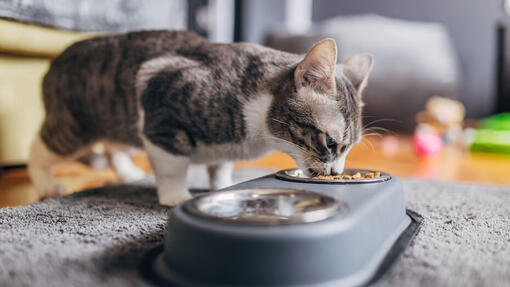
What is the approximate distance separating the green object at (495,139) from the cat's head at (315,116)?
2046 millimetres

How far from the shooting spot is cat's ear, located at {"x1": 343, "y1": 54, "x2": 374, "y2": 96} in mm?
1298

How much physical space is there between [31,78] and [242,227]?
5.56ft

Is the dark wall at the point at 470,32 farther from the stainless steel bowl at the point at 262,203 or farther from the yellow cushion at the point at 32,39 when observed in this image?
the stainless steel bowl at the point at 262,203

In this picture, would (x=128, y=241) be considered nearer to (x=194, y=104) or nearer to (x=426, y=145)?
(x=194, y=104)

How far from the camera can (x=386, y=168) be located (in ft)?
7.19

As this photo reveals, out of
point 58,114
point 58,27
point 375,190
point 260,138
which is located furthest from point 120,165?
point 375,190

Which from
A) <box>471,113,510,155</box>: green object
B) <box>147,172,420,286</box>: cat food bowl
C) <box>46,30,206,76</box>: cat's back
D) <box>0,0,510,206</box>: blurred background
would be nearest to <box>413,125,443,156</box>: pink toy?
<box>0,0,510,206</box>: blurred background

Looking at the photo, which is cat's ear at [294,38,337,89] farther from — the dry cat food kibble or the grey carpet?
the grey carpet

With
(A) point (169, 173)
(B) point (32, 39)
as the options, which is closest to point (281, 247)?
(A) point (169, 173)

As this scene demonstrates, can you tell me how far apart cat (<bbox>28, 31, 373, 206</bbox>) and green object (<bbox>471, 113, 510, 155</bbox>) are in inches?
75.7

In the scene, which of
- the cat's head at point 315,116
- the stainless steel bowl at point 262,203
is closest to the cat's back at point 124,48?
the cat's head at point 315,116

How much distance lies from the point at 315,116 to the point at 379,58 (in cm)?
276

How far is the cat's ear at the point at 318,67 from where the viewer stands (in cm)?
106

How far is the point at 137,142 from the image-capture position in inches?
57.5
